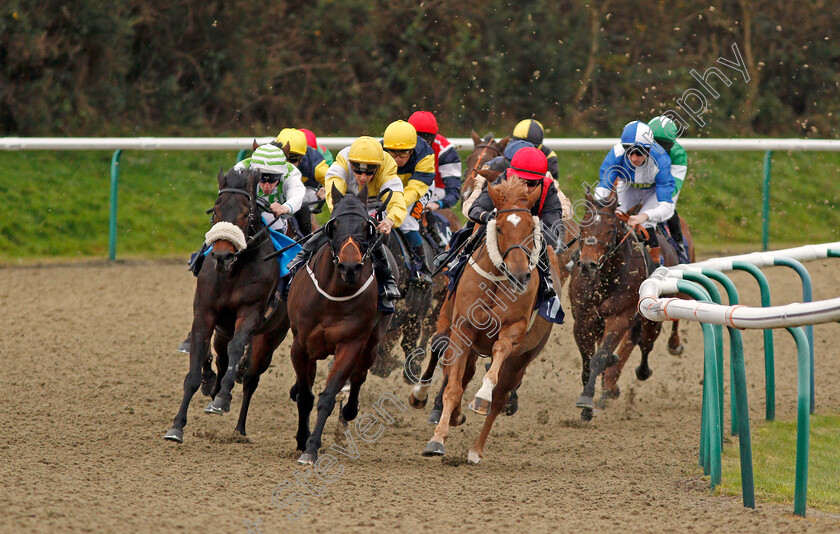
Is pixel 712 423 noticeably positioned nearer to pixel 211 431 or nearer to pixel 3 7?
pixel 211 431

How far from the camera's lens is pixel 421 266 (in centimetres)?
758

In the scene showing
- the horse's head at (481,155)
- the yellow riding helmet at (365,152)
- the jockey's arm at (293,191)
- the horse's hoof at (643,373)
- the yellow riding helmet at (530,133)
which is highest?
the yellow riding helmet at (530,133)

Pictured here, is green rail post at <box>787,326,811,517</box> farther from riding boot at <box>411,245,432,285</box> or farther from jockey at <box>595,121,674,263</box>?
jockey at <box>595,121,674,263</box>

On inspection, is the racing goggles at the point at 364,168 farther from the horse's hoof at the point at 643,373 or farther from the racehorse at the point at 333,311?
the horse's hoof at the point at 643,373

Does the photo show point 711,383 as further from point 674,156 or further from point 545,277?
point 674,156

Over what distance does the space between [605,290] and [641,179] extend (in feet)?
3.15

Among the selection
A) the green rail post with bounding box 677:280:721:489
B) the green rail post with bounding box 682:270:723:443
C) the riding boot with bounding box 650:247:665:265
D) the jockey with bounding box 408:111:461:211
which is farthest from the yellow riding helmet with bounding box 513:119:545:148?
the green rail post with bounding box 677:280:721:489

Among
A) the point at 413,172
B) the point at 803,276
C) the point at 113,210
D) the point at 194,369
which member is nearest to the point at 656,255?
the point at 803,276

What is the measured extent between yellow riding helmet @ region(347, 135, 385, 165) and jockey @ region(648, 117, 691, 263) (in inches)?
103

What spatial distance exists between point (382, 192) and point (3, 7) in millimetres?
9394

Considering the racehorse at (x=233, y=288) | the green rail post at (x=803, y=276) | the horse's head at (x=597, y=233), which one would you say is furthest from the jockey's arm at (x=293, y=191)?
the green rail post at (x=803, y=276)

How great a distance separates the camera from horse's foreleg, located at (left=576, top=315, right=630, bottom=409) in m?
7.73

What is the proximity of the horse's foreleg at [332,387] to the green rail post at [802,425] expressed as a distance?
8.43 ft

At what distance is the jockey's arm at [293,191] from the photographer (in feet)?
23.5
